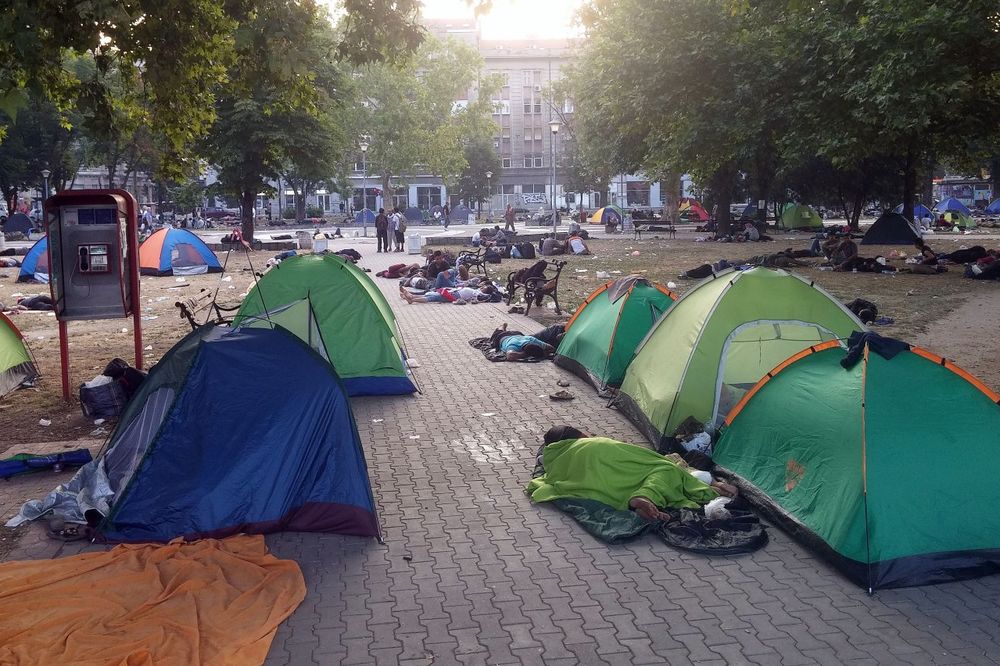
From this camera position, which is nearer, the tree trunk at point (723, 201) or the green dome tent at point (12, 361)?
the green dome tent at point (12, 361)

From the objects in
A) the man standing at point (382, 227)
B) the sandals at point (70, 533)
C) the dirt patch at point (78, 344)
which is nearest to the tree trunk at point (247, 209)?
the man standing at point (382, 227)

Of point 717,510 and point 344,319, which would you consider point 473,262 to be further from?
point 717,510

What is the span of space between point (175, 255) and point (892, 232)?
2355 centimetres

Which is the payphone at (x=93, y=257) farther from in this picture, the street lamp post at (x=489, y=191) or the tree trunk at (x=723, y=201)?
the street lamp post at (x=489, y=191)

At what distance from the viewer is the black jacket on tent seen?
3053 centimetres

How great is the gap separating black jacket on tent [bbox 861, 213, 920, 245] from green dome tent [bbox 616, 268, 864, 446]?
25.0m

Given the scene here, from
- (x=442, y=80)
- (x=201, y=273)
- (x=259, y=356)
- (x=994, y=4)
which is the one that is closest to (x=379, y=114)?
(x=442, y=80)

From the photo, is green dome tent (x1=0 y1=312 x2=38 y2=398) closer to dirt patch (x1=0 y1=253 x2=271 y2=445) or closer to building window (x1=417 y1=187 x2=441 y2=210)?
dirt patch (x1=0 y1=253 x2=271 y2=445)

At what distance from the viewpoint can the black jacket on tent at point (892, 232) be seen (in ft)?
100

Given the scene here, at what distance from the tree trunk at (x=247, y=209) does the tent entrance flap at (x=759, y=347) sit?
25.2 metres

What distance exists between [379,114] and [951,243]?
33351 mm

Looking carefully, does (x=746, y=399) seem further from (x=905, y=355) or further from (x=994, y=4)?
(x=994, y=4)

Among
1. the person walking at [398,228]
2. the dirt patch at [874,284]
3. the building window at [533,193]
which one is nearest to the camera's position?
the dirt patch at [874,284]

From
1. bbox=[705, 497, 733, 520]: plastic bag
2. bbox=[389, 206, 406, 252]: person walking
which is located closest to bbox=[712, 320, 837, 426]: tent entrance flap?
bbox=[705, 497, 733, 520]: plastic bag
